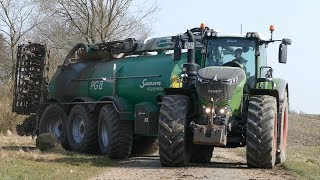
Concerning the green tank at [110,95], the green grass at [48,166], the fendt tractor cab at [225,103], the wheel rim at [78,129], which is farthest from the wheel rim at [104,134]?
the fendt tractor cab at [225,103]

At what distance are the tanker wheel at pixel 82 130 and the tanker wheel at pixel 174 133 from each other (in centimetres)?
521

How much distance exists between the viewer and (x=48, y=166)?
1336cm

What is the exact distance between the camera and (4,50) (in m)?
52.8

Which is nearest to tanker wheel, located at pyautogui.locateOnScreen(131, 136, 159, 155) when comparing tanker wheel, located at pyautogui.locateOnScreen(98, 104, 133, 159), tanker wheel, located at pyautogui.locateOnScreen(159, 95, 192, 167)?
tanker wheel, located at pyautogui.locateOnScreen(98, 104, 133, 159)

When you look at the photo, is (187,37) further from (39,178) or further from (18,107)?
(18,107)

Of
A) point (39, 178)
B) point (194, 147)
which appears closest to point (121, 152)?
point (194, 147)

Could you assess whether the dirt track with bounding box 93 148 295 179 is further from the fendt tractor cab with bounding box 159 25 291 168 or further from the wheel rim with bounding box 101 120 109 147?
the wheel rim with bounding box 101 120 109 147

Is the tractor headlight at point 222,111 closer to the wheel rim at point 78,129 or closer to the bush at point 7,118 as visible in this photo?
the wheel rim at point 78,129

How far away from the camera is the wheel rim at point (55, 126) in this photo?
21172 millimetres

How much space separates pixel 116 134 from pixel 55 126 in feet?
15.4

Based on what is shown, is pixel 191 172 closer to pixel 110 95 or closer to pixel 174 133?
pixel 174 133

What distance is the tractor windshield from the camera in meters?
15.2

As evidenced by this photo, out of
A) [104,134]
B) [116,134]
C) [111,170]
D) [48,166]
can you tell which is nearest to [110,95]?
[104,134]

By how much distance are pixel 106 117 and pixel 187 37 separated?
3.62 m
